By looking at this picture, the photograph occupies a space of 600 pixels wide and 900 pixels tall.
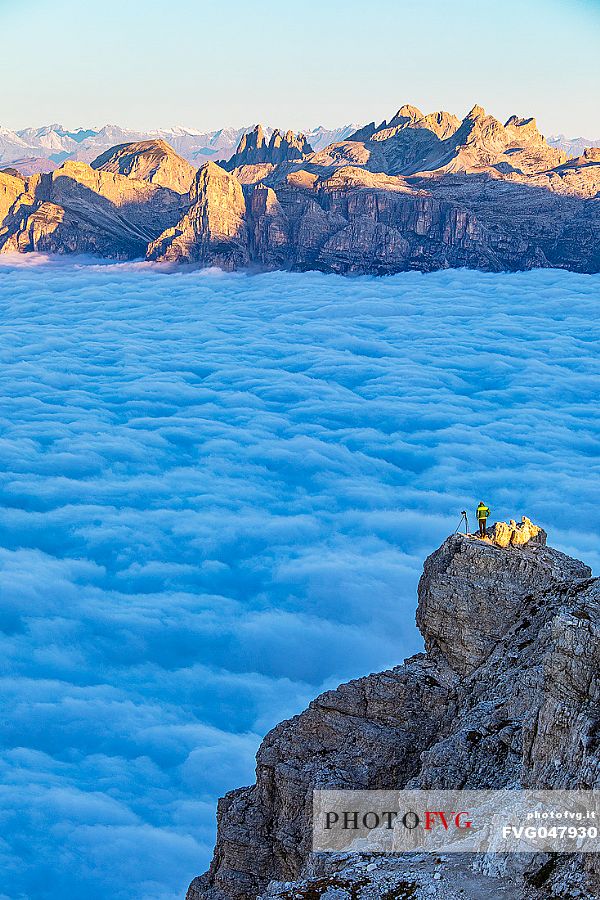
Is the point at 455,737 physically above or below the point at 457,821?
above

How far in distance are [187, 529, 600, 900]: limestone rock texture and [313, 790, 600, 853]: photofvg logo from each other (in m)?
0.29

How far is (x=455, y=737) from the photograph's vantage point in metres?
21.1

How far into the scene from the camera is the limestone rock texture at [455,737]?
15914 millimetres

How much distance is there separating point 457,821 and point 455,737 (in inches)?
112

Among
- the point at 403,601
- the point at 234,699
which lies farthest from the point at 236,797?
the point at 403,601

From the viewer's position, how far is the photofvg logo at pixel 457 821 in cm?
1495

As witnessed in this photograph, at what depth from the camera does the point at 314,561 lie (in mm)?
118500

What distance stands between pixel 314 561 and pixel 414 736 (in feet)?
301

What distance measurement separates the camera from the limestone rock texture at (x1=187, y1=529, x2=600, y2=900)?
52.2 ft

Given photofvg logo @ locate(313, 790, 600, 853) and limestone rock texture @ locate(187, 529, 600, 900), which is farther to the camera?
limestone rock texture @ locate(187, 529, 600, 900)

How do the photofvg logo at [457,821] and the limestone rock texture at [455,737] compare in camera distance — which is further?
the limestone rock texture at [455,737]

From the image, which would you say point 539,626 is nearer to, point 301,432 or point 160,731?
point 160,731

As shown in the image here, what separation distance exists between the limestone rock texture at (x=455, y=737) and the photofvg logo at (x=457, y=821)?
0.29 metres

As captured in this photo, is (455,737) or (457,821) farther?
(455,737)
